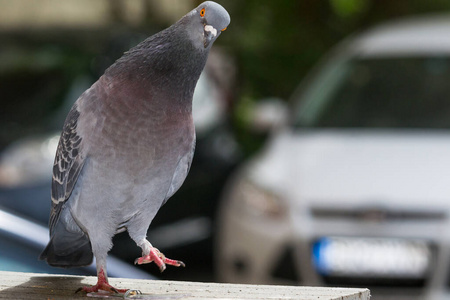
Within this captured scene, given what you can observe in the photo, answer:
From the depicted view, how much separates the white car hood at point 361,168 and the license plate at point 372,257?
0.23 meters

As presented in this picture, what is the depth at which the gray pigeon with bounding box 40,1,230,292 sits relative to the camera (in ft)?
6.23

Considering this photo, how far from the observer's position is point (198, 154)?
6.68 m

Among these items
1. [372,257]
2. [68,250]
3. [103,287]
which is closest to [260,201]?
[372,257]

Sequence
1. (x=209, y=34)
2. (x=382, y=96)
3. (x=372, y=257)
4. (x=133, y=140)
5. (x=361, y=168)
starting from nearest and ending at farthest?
(x=209, y=34)
(x=133, y=140)
(x=372, y=257)
(x=361, y=168)
(x=382, y=96)

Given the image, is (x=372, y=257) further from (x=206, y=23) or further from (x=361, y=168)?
(x=206, y=23)

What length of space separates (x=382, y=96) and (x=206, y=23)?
14.9 feet

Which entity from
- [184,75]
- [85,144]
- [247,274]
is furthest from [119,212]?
[247,274]

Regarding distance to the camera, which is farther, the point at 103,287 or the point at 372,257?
the point at 372,257

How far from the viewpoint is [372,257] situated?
17.0ft

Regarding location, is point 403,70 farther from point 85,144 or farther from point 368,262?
point 85,144

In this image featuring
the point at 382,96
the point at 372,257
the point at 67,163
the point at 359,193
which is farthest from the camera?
the point at 382,96

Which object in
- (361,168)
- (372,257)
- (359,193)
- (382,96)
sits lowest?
(372,257)

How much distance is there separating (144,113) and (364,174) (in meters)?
3.60

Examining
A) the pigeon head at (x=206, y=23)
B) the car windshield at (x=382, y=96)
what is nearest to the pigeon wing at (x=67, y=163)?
the pigeon head at (x=206, y=23)
